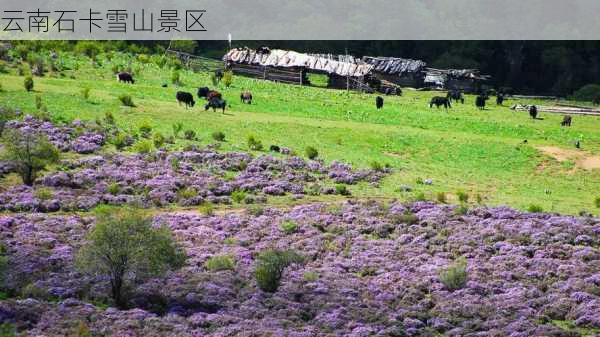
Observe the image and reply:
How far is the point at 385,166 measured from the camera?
54.9 metres

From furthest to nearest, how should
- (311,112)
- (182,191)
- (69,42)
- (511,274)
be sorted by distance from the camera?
(69,42), (311,112), (182,191), (511,274)

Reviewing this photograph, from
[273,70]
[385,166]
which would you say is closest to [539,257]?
[385,166]

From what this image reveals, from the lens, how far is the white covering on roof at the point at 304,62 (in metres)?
88.6

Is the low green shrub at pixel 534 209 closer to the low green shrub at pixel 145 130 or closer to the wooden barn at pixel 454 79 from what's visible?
the low green shrub at pixel 145 130

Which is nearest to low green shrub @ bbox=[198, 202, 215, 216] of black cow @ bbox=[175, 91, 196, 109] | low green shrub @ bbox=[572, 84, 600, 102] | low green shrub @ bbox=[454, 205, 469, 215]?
low green shrub @ bbox=[454, 205, 469, 215]

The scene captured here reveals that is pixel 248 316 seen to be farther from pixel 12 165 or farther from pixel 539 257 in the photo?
pixel 12 165

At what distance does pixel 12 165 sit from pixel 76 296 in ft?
56.9

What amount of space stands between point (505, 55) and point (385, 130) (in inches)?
2363

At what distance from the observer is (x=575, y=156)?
5853cm

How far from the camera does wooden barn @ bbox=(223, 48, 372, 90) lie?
291 ft

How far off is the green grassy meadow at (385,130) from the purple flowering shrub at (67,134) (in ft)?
9.03

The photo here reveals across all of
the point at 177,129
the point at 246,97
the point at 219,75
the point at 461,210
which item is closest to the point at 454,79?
the point at 219,75

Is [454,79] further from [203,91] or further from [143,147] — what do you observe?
[143,147]

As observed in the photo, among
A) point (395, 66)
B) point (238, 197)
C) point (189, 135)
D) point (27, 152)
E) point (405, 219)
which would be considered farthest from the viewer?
point (395, 66)
